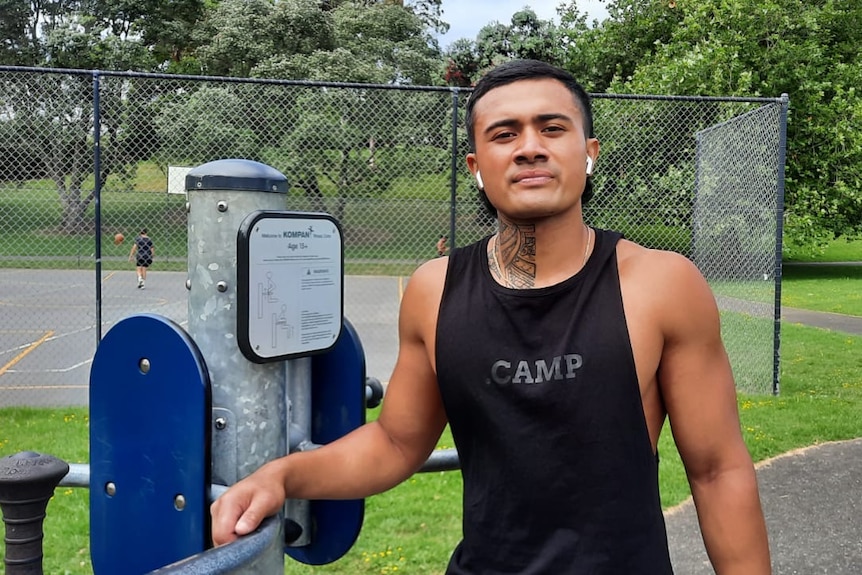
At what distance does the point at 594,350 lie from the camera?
1.31 metres

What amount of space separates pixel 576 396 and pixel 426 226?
22.1 ft

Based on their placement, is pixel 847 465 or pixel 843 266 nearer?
pixel 847 465

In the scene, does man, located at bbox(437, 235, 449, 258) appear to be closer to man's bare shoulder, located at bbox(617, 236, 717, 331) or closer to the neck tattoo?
the neck tattoo

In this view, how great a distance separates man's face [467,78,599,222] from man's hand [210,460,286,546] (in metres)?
0.61

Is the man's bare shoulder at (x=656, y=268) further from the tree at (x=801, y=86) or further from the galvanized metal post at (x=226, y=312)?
the tree at (x=801, y=86)

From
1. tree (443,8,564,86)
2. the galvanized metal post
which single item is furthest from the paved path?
tree (443,8,564,86)

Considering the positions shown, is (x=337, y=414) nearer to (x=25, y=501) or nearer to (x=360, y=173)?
(x=25, y=501)

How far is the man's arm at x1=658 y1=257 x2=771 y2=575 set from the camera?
1.33 metres

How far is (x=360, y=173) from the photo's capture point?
845cm

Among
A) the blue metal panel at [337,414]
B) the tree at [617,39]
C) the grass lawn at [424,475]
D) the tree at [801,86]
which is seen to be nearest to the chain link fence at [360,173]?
the grass lawn at [424,475]

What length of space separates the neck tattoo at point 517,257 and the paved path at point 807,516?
2.94 metres

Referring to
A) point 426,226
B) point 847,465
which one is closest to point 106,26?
point 426,226

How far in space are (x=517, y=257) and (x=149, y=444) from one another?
0.71 metres

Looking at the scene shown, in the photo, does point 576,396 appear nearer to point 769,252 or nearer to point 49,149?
point 769,252
